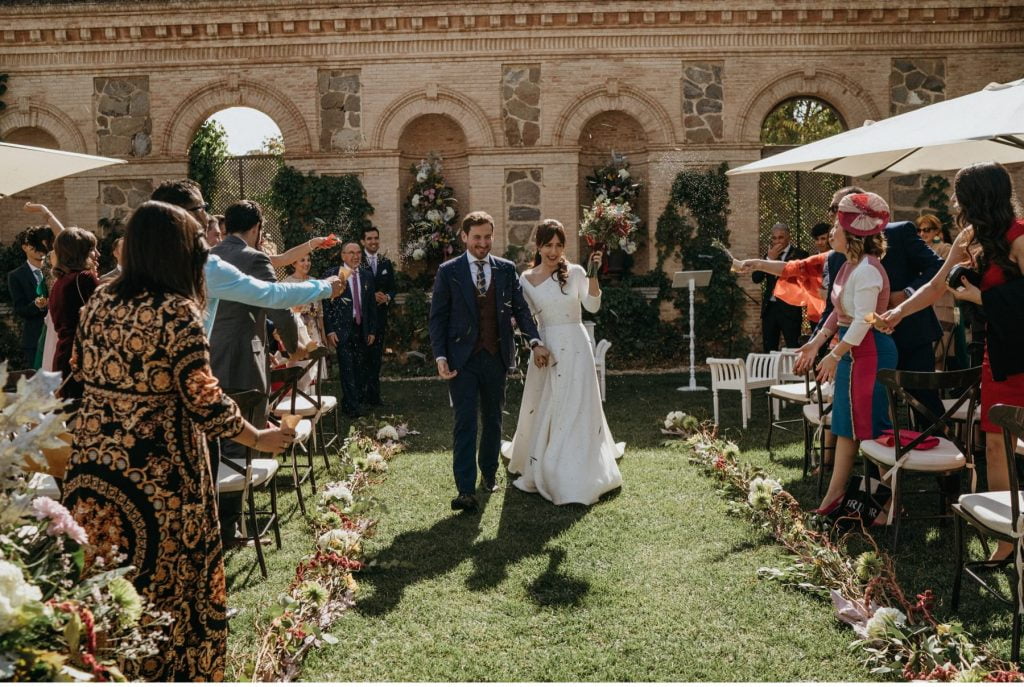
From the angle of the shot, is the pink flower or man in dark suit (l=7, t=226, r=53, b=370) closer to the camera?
the pink flower

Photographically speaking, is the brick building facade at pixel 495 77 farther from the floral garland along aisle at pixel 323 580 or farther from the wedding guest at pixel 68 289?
the wedding guest at pixel 68 289

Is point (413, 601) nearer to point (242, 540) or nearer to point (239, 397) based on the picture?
point (242, 540)

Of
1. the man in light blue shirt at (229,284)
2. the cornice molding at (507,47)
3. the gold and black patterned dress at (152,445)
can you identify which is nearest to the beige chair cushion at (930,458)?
the man in light blue shirt at (229,284)

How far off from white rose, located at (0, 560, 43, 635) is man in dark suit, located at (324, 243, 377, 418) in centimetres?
875

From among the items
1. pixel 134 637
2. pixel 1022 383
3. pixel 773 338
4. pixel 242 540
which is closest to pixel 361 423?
pixel 242 540

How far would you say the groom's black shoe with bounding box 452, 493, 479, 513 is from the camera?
6.61 meters

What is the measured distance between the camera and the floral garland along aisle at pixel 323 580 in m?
4.00

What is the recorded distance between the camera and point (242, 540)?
5.10m

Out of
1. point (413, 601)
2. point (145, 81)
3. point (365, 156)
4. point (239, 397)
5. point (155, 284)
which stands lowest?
point (413, 601)

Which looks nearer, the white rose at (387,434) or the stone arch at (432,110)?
the white rose at (387,434)

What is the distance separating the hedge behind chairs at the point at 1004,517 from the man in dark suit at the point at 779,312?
7550 millimetres

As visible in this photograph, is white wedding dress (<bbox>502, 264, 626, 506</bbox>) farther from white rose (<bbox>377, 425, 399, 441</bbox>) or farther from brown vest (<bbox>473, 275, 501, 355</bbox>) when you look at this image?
white rose (<bbox>377, 425, 399, 441</bbox>)

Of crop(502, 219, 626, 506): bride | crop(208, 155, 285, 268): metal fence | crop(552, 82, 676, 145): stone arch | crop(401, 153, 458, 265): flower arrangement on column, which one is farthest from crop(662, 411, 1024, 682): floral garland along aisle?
crop(208, 155, 285, 268): metal fence

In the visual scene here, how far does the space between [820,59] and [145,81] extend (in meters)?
12.5
